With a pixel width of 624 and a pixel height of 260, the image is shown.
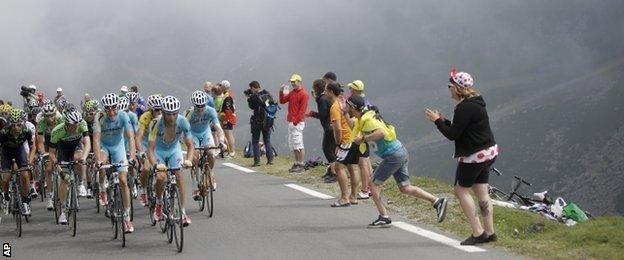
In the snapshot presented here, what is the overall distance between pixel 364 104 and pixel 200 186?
11.0ft

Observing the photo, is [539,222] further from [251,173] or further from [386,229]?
[251,173]

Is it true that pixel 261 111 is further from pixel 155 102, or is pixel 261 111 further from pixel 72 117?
pixel 155 102

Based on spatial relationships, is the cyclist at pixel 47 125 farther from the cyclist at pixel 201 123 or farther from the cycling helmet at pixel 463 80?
the cycling helmet at pixel 463 80

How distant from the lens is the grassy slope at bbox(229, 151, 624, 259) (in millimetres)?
8766

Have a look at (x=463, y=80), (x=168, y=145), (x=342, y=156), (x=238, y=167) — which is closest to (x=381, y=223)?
(x=342, y=156)

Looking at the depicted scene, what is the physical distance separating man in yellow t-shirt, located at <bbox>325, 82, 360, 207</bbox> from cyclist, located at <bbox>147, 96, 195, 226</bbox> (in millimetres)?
2794

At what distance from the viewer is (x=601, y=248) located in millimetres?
8742

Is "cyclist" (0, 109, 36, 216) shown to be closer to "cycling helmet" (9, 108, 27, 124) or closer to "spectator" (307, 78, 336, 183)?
"cycling helmet" (9, 108, 27, 124)

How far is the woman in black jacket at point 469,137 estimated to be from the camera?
8883mm

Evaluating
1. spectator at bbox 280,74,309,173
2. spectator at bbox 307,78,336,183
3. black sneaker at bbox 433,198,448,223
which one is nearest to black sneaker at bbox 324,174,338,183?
spectator at bbox 307,78,336,183

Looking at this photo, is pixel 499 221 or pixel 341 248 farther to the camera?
pixel 499 221

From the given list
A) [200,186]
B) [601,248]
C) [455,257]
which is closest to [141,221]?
[200,186]

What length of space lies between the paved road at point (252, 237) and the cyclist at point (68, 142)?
0.69 meters

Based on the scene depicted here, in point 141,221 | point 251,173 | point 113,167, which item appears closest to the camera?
point 113,167
